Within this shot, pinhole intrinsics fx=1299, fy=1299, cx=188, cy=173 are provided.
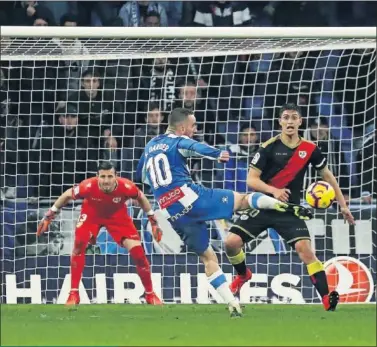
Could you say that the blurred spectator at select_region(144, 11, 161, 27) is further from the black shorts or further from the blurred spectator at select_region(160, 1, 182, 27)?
the black shorts

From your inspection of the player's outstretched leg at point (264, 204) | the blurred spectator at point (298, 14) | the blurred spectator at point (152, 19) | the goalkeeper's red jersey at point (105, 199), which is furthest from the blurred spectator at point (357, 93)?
the player's outstretched leg at point (264, 204)

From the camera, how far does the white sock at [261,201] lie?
464 inches

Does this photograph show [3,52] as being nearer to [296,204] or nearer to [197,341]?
[296,204]

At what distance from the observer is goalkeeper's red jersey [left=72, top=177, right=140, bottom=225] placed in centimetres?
1452

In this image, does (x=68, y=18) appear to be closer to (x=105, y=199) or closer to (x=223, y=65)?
(x=223, y=65)

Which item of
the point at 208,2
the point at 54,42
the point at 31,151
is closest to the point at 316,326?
the point at 54,42

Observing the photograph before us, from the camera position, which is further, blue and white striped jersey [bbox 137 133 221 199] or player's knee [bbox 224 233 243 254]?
player's knee [bbox 224 233 243 254]

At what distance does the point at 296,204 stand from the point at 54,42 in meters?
3.59

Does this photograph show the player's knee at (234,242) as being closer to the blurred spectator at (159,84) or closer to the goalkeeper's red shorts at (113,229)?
the goalkeeper's red shorts at (113,229)

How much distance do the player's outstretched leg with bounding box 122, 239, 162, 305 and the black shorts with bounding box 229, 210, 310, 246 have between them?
1.82 metres

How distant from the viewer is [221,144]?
16.6 meters

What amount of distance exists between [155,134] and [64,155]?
3.79 ft

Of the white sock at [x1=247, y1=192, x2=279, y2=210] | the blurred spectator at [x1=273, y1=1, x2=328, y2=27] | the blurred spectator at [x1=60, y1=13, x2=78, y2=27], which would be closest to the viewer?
the white sock at [x1=247, y1=192, x2=279, y2=210]

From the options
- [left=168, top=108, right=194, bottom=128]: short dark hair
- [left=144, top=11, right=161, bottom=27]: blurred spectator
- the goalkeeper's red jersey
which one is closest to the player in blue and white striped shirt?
[left=168, top=108, right=194, bottom=128]: short dark hair
